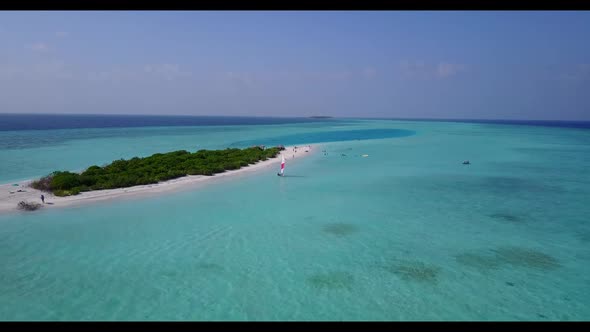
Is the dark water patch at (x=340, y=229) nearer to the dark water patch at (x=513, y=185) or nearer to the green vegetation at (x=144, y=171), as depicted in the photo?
the dark water patch at (x=513, y=185)

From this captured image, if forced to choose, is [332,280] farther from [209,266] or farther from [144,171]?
[144,171]

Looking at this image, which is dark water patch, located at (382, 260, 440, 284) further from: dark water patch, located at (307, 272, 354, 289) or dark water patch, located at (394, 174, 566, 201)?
dark water patch, located at (394, 174, 566, 201)

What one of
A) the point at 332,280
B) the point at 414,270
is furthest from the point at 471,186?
the point at 332,280

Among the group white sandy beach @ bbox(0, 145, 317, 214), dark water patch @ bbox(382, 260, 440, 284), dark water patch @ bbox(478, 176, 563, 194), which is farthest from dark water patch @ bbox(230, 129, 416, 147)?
dark water patch @ bbox(382, 260, 440, 284)
